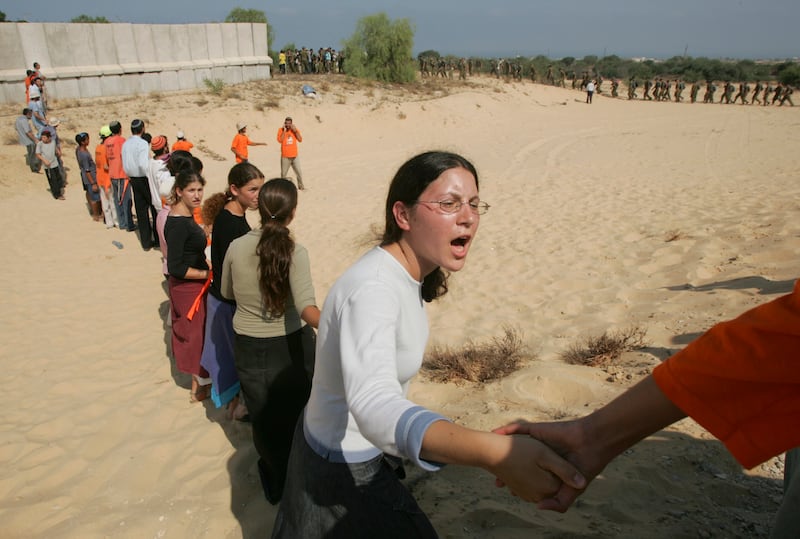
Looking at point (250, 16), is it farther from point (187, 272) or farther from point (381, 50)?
point (187, 272)

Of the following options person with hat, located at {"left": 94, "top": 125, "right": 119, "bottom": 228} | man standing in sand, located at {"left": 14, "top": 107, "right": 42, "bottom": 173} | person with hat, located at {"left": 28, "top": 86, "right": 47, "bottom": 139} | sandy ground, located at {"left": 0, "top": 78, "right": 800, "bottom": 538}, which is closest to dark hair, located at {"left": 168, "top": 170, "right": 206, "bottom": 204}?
sandy ground, located at {"left": 0, "top": 78, "right": 800, "bottom": 538}

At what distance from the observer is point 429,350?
15.1 feet

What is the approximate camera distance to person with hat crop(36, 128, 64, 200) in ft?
34.4

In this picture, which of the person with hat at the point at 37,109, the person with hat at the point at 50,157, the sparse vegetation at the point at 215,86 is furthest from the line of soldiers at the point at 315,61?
the person with hat at the point at 50,157

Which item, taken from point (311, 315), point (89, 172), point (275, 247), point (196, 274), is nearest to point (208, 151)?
point (89, 172)

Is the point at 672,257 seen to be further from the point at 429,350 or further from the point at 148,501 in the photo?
the point at 148,501

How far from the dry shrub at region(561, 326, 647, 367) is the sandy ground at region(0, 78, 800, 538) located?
98 mm

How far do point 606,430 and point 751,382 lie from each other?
38 centimetres

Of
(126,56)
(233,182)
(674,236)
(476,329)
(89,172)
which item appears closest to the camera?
(233,182)

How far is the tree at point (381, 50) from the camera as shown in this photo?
2845cm

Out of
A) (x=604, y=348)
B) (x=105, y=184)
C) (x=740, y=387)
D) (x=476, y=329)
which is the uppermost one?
(x=740, y=387)

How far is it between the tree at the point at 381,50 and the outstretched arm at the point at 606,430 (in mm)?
28969

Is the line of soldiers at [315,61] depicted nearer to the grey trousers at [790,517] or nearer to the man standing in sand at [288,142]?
the man standing in sand at [288,142]

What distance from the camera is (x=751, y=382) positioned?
1062 millimetres
